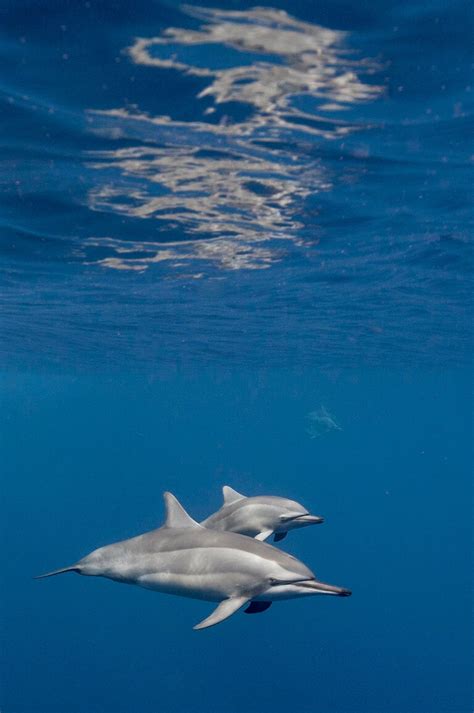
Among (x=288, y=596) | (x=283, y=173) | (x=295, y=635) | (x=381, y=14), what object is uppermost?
(x=283, y=173)

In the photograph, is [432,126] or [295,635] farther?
[295,635]

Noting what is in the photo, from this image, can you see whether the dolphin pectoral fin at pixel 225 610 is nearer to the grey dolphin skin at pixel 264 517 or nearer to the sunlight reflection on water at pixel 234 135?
the grey dolphin skin at pixel 264 517

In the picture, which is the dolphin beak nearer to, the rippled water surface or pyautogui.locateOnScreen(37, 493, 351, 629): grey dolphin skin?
pyautogui.locateOnScreen(37, 493, 351, 629): grey dolphin skin

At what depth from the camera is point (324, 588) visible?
25.1 feet

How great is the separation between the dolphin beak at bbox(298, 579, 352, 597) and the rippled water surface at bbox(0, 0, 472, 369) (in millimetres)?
7679

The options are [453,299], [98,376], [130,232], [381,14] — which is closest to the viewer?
[381,14]

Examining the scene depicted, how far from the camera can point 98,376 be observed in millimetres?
66750

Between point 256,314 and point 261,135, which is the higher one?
point 256,314

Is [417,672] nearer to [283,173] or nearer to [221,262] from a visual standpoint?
[221,262]

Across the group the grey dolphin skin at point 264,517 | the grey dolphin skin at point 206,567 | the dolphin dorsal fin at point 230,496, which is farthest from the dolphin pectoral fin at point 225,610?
the dolphin dorsal fin at point 230,496

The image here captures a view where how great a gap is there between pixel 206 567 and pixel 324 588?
2007mm

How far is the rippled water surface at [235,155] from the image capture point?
851 cm

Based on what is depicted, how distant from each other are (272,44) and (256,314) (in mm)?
20513

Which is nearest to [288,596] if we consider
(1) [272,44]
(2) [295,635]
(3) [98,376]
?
(1) [272,44]
